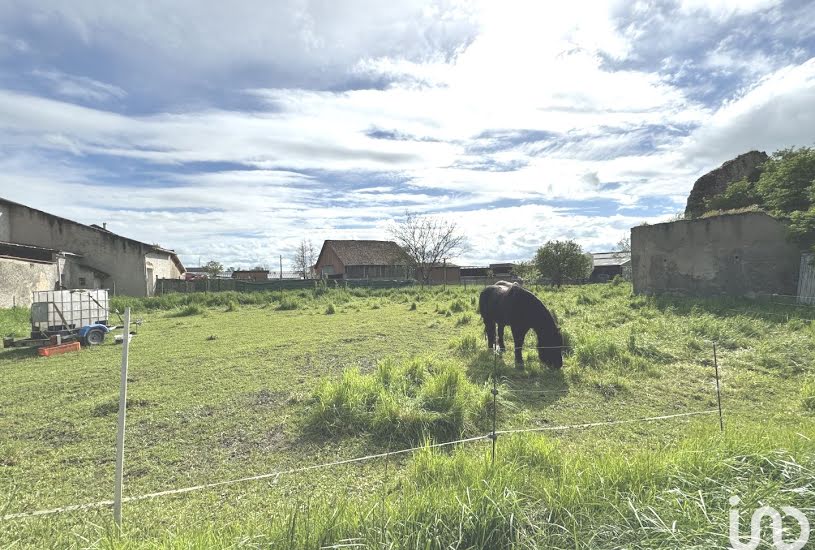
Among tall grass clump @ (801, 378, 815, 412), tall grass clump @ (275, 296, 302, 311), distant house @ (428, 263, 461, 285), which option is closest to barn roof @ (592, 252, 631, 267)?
distant house @ (428, 263, 461, 285)

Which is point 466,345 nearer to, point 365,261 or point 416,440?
point 416,440

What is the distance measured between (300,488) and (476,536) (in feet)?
5.90

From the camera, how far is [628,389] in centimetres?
613

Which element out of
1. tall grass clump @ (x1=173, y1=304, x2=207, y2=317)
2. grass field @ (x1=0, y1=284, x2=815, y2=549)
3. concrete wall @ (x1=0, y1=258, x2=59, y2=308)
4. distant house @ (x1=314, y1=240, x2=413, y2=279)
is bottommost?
grass field @ (x1=0, y1=284, x2=815, y2=549)

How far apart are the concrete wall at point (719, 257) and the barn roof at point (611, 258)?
136ft

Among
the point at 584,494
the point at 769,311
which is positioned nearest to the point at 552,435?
the point at 584,494

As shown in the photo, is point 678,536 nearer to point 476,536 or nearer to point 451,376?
point 476,536

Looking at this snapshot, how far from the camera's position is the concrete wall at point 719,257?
1348 centimetres

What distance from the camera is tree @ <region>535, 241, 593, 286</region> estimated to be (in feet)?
104

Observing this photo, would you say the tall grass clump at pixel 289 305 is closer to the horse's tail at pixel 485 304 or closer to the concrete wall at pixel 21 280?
the concrete wall at pixel 21 280

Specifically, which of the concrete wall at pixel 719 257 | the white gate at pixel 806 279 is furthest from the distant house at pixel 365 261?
the white gate at pixel 806 279

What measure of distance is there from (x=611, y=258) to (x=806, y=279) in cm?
5224

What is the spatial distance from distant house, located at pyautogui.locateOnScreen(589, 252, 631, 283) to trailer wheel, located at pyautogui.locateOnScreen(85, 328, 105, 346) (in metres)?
49.2

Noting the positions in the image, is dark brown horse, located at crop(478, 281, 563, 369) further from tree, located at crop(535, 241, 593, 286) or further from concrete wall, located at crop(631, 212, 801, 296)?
tree, located at crop(535, 241, 593, 286)
